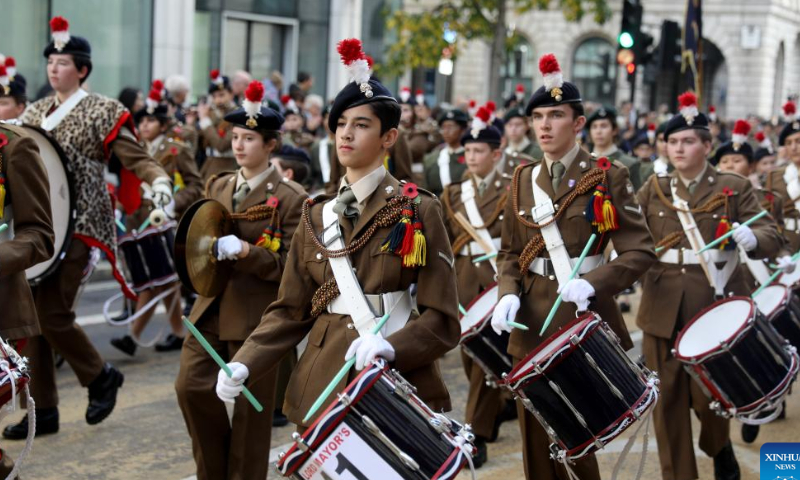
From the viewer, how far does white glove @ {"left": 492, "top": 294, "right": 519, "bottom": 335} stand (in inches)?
214

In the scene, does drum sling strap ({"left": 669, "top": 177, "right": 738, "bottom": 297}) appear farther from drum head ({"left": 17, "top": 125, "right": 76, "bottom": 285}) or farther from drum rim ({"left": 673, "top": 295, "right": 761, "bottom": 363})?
drum head ({"left": 17, "top": 125, "right": 76, "bottom": 285})

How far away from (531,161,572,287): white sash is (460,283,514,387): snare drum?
1.01 meters

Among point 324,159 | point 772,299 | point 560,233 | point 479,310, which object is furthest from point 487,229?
point 324,159

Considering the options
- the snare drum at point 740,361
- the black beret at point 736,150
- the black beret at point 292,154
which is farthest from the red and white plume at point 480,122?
the snare drum at point 740,361

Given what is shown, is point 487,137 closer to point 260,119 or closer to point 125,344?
point 260,119

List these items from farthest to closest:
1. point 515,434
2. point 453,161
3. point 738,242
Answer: point 453,161 → point 515,434 → point 738,242

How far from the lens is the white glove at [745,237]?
6734mm

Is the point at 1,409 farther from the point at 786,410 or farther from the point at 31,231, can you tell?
the point at 786,410

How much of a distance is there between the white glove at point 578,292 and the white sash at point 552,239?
252 mm

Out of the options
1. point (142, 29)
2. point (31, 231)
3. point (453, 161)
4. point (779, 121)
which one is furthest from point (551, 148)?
point (779, 121)

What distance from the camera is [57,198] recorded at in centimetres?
671

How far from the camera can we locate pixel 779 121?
31.9 metres

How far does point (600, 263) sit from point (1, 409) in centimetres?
278

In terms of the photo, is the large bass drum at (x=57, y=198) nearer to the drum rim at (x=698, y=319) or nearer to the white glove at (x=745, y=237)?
the drum rim at (x=698, y=319)
